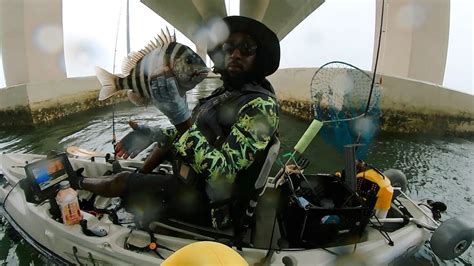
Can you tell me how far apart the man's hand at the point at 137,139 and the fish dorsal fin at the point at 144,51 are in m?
0.50

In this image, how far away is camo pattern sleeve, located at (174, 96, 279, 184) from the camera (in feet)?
5.92

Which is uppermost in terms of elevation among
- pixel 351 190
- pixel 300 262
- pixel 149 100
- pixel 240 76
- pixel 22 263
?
pixel 240 76

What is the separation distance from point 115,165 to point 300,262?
2.00m

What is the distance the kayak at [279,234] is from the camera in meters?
2.13

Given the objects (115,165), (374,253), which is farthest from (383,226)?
(115,165)

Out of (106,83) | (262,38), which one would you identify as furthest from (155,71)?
(262,38)

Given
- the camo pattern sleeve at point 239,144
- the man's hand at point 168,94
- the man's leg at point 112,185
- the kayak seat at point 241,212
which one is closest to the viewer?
the camo pattern sleeve at point 239,144

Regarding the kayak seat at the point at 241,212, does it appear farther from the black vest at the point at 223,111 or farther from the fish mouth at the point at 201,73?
the fish mouth at the point at 201,73

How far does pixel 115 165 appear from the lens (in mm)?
3164

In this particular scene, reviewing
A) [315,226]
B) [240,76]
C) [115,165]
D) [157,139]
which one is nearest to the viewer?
[240,76]

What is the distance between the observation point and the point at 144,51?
7.98 ft

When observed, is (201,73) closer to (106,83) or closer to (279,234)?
(106,83)

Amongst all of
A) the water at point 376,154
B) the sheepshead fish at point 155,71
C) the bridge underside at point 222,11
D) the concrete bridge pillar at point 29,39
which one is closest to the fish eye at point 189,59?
the sheepshead fish at point 155,71

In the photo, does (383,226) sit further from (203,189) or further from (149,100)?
(149,100)
